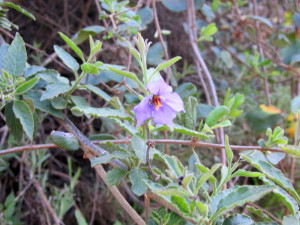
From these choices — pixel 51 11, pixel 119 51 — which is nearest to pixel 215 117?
pixel 119 51

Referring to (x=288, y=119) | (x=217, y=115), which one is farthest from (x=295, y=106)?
(x=217, y=115)

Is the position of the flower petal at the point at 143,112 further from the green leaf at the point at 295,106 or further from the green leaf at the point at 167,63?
the green leaf at the point at 295,106

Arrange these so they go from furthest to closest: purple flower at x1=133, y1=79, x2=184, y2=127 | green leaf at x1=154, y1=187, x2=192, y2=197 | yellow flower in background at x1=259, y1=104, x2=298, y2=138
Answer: yellow flower in background at x1=259, y1=104, x2=298, y2=138 → purple flower at x1=133, y1=79, x2=184, y2=127 → green leaf at x1=154, y1=187, x2=192, y2=197

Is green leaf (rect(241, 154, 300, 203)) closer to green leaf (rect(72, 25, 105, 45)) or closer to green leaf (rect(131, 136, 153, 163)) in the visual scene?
green leaf (rect(131, 136, 153, 163))

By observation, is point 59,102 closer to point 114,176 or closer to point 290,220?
point 114,176

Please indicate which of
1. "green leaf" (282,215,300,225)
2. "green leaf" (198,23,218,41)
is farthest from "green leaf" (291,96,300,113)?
"green leaf" (282,215,300,225)

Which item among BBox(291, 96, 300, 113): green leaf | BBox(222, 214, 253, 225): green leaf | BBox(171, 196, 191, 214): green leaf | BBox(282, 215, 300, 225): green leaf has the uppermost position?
BBox(171, 196, 191, 214): green leaf

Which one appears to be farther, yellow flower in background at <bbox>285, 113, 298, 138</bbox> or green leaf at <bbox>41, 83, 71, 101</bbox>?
yellow flower in background at <bbox>285, 113, 298, 138</bbox>

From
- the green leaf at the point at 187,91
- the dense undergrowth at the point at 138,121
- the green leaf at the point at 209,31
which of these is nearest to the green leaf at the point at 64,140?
the dense undergrowth at the point at 138,121

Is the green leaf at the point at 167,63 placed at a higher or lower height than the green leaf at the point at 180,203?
higher

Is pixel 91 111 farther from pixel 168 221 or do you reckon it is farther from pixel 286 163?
pixel 286 163
